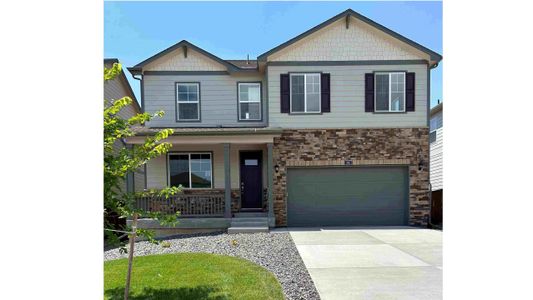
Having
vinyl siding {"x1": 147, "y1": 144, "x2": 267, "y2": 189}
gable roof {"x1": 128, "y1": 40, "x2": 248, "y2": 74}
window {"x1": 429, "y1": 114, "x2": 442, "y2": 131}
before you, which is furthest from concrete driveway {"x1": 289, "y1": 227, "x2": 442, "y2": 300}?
window {"x1": 429, "y1": 114, "x2": 442, "y2": 131}

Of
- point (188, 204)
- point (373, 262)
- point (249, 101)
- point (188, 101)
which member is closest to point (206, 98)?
point (188, 101)

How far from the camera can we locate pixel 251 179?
36.0ft

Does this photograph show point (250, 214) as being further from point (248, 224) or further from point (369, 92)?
point (369, 92)

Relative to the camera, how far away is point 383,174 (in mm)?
10703

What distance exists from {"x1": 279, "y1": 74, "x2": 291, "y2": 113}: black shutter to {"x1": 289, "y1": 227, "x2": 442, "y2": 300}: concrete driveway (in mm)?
4185

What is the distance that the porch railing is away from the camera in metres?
10.3

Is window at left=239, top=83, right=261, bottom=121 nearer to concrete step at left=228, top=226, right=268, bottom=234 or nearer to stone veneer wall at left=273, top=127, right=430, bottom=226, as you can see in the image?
stone veneer wall at left=273, top=127, right=430, bottom=226

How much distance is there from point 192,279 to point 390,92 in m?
8.95

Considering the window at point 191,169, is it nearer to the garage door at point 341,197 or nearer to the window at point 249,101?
the window at point 249,101

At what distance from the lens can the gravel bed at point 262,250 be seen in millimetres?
4672
